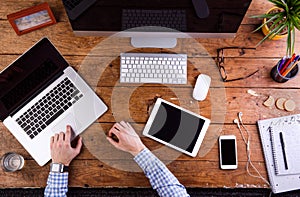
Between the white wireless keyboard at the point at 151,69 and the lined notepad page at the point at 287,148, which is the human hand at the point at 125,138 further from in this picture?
the lined notepad page at the point at 287,148

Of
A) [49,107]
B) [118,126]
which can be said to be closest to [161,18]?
[118,126]

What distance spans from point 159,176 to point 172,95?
12.6 inches

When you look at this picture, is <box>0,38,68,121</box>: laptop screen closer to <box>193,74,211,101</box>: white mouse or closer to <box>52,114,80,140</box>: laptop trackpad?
<box>52,114,80,140</box>: laptop trackpad

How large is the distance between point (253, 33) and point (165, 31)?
15.6 inches

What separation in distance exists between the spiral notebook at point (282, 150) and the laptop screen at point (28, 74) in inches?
33.2

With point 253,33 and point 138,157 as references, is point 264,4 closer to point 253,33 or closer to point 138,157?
point 253,33

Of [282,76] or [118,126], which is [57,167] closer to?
[118,126]

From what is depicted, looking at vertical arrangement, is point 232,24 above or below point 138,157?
above

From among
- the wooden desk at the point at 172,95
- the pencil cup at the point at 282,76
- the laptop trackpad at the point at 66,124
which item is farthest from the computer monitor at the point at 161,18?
the laptop trackpad at the point at 66,124

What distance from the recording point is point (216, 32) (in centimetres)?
116

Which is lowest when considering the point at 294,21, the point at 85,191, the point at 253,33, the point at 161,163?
the point at 85,191

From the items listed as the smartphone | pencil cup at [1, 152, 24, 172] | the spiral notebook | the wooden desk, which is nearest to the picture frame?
the wooden desk

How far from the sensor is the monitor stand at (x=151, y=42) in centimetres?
125

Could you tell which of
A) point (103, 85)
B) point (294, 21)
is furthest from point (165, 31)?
point (294, 21)
